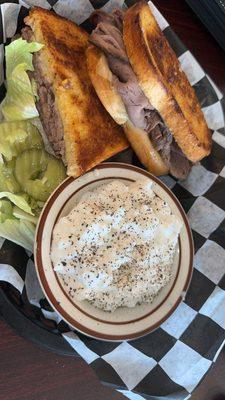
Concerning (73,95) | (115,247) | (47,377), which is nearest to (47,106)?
(73,95)

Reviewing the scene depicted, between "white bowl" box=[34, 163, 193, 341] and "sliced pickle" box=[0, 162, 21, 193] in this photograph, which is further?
"sliced pickle" box=[0, 162, 21, 193]

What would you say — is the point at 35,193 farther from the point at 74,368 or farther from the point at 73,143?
the point at 74,368

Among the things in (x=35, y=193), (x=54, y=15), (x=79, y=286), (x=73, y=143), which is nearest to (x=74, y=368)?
(x=79, y=286)

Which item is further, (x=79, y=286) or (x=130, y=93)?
(x=130, y=93)

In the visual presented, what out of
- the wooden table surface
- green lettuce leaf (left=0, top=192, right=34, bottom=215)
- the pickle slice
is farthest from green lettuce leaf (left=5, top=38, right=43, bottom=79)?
the wooden table surface

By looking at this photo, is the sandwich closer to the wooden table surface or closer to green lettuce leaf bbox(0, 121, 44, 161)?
green lettuce leaf bbox(0, 121, 44, 161)

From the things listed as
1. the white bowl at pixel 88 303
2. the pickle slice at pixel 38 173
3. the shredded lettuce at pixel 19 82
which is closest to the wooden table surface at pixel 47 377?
the white bowl at pixel 88 303
